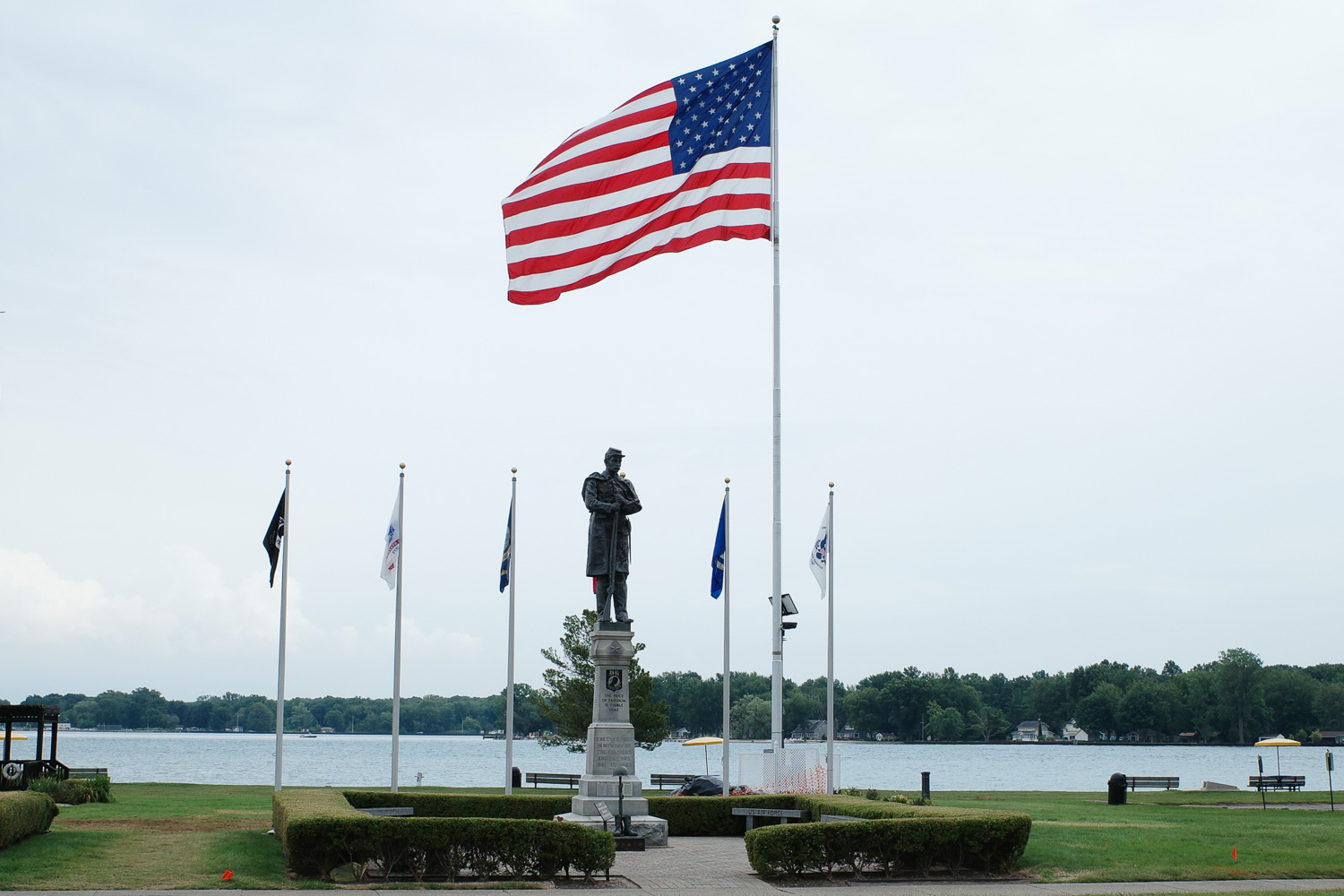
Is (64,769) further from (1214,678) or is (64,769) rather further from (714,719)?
(1214,678)

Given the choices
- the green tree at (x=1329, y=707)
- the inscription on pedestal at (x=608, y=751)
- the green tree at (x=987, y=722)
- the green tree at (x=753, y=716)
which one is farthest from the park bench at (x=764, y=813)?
the green tree at (x=987, y=722)

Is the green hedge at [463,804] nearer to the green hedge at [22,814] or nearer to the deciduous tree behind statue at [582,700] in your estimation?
the green hedge at [22,814]

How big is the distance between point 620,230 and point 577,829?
986 centimetres

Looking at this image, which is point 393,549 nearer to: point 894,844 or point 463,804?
point 463,804

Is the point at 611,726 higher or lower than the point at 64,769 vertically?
higher

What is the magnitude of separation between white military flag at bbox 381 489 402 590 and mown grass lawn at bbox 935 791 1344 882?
13.5 m

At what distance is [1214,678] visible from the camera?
5379 inches

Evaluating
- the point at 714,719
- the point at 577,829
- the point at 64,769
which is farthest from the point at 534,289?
the point at 714,719

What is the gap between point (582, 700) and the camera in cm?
4916

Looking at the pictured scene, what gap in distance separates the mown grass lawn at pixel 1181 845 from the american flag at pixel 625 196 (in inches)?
438

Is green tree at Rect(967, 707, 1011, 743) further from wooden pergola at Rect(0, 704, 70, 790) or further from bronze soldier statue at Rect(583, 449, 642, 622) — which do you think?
bronze soldier statue at Rect(583, 449, 642, 622)

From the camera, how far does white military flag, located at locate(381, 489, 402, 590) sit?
2580 cm

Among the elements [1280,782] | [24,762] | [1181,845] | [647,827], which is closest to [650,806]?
[647,827]

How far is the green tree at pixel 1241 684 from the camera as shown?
132 m
